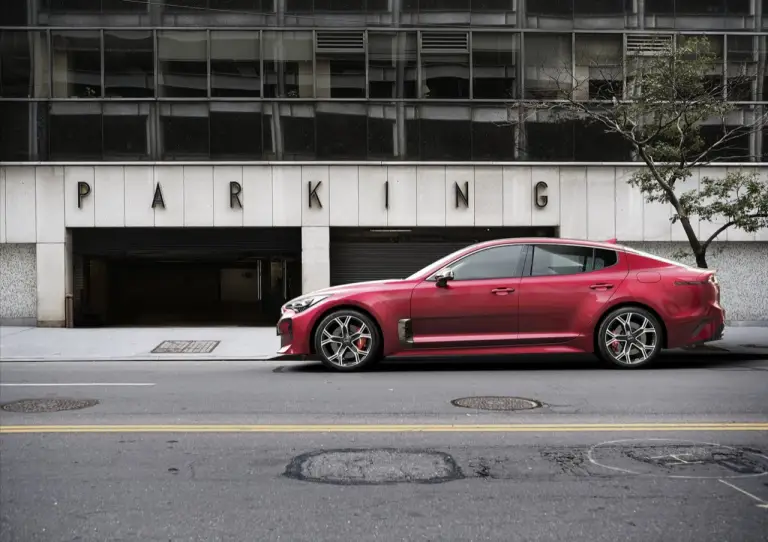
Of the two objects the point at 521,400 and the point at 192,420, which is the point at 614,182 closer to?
the point at 521,400

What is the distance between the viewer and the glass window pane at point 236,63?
19125mm

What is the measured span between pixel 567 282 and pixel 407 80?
9862 mm

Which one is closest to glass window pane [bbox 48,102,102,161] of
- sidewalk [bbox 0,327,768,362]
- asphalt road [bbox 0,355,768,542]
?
sidewalk [bbox 0,327,768,362]

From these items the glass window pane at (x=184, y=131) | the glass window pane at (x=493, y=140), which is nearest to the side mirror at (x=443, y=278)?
the glass window pane at (x=493, y=140)

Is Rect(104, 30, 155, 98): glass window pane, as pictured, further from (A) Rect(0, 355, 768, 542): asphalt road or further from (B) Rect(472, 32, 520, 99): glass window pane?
(A) Rect(0, 355, 768, 542): asphalt road

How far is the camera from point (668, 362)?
11820mm

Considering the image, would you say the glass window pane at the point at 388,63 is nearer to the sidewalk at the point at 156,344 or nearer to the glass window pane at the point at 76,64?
the sidewalk at the point at 156,344

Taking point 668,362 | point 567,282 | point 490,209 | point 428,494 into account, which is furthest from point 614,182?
point 428,494

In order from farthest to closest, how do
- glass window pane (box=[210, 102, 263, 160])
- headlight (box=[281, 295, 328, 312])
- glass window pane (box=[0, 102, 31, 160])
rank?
glass window pane (box=[210, 102, 263, 160])
glass window pane (box=[0, 102, 31, 160])
headlight (box=[281, 295, 328, 312])

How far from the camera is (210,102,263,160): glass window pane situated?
747 inches

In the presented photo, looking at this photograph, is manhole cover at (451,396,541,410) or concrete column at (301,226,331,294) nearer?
manhole cover at (451,396,541,410)

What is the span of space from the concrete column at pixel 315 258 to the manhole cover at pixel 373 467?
1334 cm

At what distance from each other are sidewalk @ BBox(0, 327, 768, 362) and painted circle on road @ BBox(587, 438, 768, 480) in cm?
724

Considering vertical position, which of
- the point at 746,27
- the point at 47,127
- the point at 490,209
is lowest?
the point at 490,209
